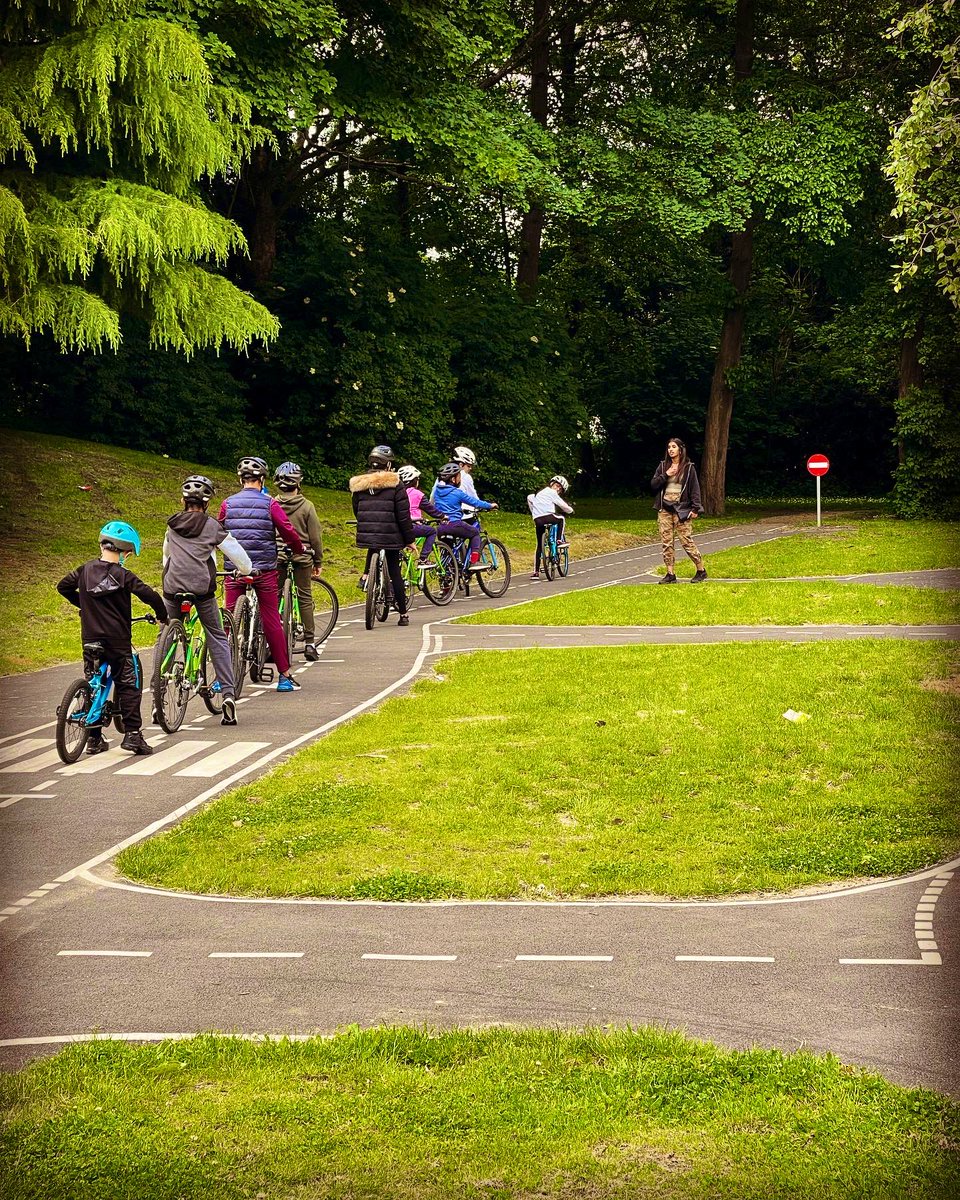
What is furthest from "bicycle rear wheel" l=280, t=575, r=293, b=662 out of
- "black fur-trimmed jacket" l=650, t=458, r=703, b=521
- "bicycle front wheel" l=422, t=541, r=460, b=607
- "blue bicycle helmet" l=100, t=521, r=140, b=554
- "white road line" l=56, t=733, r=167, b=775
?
"black fur-trimmed jacket" l=650, t=458, r=703, b=521

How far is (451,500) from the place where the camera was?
21078 millimetres

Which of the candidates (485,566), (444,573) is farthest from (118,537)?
(485,566)

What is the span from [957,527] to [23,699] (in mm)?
12265

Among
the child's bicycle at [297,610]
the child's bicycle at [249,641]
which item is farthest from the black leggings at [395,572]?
the child's bicycle at [249,641]

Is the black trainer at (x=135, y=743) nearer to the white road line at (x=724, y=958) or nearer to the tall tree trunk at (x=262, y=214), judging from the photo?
the white road line at (x=724, y=958)

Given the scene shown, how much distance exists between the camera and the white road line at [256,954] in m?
6.93

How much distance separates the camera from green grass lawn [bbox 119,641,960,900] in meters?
8.38

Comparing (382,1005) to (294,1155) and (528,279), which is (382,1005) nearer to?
(294,1155)

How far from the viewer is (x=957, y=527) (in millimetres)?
3062

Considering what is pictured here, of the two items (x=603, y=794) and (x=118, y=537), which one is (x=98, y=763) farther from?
(x=603, y=794)

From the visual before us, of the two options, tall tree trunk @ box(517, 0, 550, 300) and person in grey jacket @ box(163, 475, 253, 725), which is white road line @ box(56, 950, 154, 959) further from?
tall tree trunk @ box(517, 0, 550, 300)

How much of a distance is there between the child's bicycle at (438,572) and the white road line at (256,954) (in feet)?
45.6

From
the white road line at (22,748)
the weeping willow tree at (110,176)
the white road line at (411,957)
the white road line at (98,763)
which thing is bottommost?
the white road line at (411,957)

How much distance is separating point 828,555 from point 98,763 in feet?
58.3
